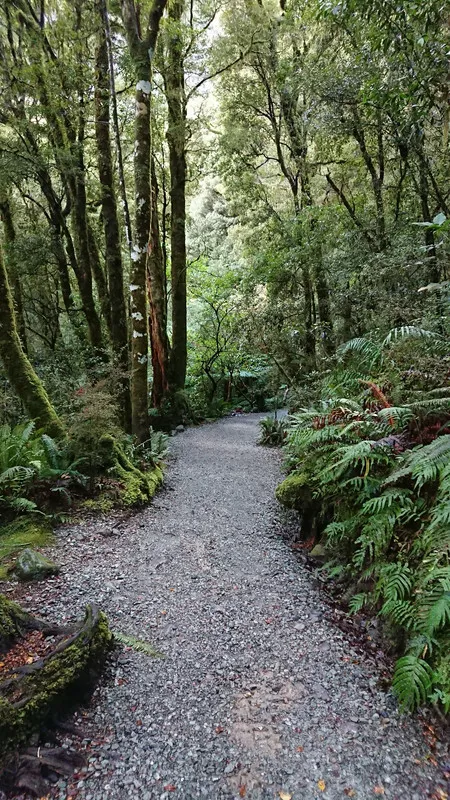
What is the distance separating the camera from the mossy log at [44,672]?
213cm

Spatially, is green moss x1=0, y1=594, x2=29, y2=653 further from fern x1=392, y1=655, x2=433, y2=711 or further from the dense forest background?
fern x1=392, y1=655, x2=433, y2=711

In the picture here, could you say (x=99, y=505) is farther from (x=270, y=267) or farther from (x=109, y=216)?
(x=270, y=267)

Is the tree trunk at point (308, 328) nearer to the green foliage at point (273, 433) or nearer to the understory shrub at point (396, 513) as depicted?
the green foliage at point (273, 433)

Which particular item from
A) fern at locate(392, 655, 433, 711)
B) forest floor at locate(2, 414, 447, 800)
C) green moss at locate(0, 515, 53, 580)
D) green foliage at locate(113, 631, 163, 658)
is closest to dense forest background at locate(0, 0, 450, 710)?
fern at locate(392, 655, 433, 711)

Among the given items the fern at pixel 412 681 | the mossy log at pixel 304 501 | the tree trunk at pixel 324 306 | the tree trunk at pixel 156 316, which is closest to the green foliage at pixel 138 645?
the fern at pixel 412 681

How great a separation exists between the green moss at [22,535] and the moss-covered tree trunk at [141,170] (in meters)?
3.18

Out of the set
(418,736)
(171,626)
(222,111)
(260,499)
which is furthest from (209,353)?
(418,736)

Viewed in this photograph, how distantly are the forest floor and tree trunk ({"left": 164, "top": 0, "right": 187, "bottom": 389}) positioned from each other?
816 centimetres

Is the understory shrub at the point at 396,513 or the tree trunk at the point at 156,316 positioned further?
the tree trunk at the point at 156,316

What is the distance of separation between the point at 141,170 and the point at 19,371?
153 inches

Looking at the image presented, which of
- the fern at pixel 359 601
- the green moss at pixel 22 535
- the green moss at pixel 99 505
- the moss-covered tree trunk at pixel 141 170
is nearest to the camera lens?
the fern at pixel 359 601

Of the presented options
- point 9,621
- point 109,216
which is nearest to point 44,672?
point 9,621

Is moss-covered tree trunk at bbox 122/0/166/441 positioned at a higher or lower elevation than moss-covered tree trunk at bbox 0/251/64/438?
higher

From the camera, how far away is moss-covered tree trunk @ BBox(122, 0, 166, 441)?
6.79 meters
